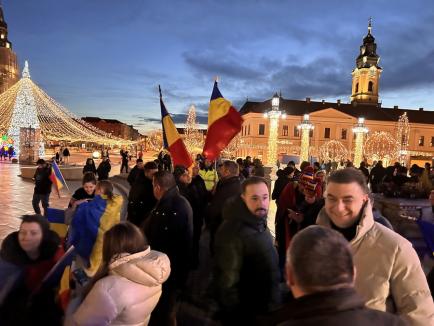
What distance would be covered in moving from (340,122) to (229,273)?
72129 millimetres

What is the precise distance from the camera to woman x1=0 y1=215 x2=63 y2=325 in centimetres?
277

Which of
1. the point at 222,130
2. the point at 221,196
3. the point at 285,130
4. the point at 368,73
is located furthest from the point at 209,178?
the point at 368,73

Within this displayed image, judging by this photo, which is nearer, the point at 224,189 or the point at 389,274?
the point at 389,274

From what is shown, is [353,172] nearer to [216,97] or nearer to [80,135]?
[216,97]

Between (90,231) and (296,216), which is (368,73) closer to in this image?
(296,216)

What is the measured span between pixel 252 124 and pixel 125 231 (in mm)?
68034

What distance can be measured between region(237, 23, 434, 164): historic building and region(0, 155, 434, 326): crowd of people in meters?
61.2

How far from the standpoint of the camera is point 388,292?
208 cm

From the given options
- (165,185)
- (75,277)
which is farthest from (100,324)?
(165,185)

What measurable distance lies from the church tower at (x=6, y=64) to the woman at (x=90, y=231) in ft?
256

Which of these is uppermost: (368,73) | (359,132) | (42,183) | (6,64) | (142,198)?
(368,73)

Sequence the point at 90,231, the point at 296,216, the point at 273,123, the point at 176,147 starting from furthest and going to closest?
1. the point at 273,123
2. the point at 176,147
3. the point at 296,216
4. the point at 90,231

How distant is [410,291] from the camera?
2.04 meters

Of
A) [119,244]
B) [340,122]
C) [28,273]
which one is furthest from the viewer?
[340,122]
